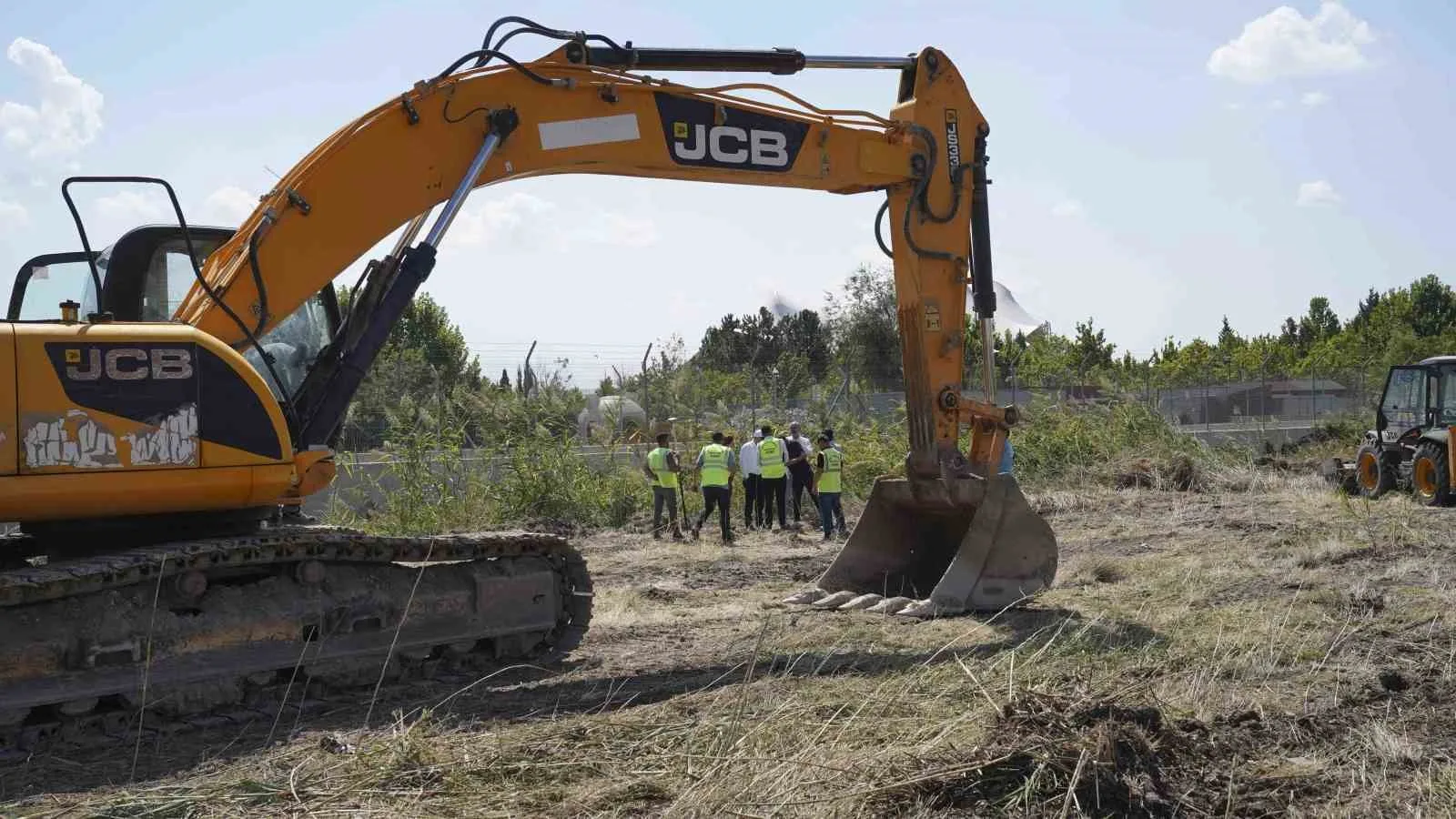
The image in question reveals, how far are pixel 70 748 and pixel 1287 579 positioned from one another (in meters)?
8.14

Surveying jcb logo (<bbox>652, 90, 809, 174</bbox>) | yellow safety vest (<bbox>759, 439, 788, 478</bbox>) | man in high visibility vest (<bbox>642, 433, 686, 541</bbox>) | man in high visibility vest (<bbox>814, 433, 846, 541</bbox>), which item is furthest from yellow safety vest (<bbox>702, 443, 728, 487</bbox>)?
jcb logo (<bbox>652, 90, 809, 174</bbox>)

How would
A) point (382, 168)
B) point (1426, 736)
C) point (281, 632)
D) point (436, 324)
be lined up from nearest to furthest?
point (1426, 736) < point (281, 632) < point (382, 168) < point (436, 324)

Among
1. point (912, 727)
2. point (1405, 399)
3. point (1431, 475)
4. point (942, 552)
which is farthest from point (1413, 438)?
point (912, 727)

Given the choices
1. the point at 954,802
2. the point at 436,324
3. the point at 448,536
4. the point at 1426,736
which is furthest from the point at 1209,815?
the point at 436,324

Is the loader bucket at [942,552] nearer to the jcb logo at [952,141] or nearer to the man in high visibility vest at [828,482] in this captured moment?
the jcb logo at [952,141]

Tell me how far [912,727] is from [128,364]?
13.3 feet

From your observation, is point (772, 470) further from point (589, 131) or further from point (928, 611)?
point (589, 131)

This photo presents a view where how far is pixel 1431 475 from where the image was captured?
1708 centimetres

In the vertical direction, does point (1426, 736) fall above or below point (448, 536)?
below

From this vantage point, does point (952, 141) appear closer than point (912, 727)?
No

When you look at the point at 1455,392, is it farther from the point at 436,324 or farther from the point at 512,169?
the point at 436,324

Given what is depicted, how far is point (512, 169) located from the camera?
8141 mm

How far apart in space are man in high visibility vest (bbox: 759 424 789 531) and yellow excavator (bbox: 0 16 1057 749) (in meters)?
7.26

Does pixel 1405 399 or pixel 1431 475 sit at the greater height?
pixel 1405 399
